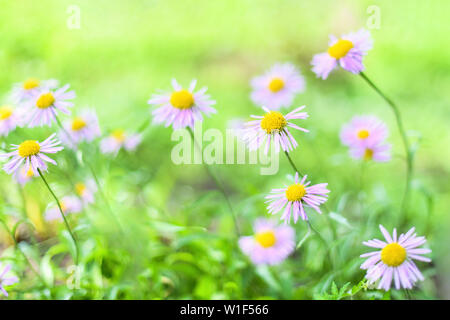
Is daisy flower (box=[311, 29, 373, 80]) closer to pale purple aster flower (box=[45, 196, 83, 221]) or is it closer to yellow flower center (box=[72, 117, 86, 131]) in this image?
yellow flower center (box=[72, 117, 86, 131])

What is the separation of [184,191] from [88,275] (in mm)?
841

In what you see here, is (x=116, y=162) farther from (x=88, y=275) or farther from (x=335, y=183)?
(x=335, y=183)

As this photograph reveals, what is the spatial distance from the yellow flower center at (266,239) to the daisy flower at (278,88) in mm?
411

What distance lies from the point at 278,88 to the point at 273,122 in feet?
1.71

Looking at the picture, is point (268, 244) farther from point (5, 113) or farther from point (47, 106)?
point (5, 113)

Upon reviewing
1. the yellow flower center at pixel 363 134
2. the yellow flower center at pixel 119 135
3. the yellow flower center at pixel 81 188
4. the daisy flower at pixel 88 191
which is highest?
the yellow flower center at pixel 119 135

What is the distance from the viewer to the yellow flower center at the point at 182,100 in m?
1.11

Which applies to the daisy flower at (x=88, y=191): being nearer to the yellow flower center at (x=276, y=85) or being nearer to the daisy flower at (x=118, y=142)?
the daisy flower at (x=118, y=142)

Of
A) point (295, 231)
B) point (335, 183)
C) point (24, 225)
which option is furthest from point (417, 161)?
point (24, 225)

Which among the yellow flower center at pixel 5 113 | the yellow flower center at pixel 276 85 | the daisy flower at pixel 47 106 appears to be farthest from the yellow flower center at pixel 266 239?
the yellow flower center at pixel 5 113

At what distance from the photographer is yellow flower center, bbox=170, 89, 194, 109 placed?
43.8 inches

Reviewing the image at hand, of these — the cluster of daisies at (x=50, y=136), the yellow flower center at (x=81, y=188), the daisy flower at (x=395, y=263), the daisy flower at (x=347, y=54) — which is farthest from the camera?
the yellow flower center at (x=81, y=188)

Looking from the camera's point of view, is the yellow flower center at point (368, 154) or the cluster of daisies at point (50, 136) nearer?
the cluster of daisies at point (50, 136)

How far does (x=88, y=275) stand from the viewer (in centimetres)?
130
